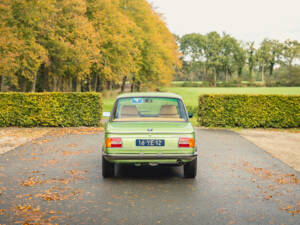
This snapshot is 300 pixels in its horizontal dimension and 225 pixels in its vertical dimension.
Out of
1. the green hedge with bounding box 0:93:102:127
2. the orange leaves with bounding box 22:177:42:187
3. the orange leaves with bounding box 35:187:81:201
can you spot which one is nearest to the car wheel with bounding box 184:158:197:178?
the orange leaves with bounding box 35:187:81:201

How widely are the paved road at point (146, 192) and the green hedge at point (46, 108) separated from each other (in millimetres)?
6843

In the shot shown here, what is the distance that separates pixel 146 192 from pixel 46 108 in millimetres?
11593

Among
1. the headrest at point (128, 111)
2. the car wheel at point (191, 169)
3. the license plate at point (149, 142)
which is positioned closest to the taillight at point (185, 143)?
the license plate at point (149, 142)

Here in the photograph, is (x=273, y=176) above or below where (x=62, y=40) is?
below

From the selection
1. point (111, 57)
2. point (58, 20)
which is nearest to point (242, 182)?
point (58, 20)

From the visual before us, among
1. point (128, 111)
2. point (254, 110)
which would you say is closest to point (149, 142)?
point (128, 111)

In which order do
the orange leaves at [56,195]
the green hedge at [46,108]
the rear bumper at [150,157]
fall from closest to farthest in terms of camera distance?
the orange leaves at [56,195] < the rear bumper at [150,157] < the green hedge at [46,108]

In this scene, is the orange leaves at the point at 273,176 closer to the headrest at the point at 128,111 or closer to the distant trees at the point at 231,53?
the headrest at the point at 128,111

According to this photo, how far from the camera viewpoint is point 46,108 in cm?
1680

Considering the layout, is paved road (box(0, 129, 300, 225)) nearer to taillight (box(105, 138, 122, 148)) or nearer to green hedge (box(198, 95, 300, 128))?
taillight (box(105, 138, 122, 148))

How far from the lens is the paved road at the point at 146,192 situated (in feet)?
16.5

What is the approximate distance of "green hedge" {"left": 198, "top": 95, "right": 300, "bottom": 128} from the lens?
1719 centimetres

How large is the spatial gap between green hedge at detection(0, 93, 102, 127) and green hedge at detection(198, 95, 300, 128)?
553 cm

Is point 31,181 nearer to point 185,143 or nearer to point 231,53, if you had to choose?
point 185,143
